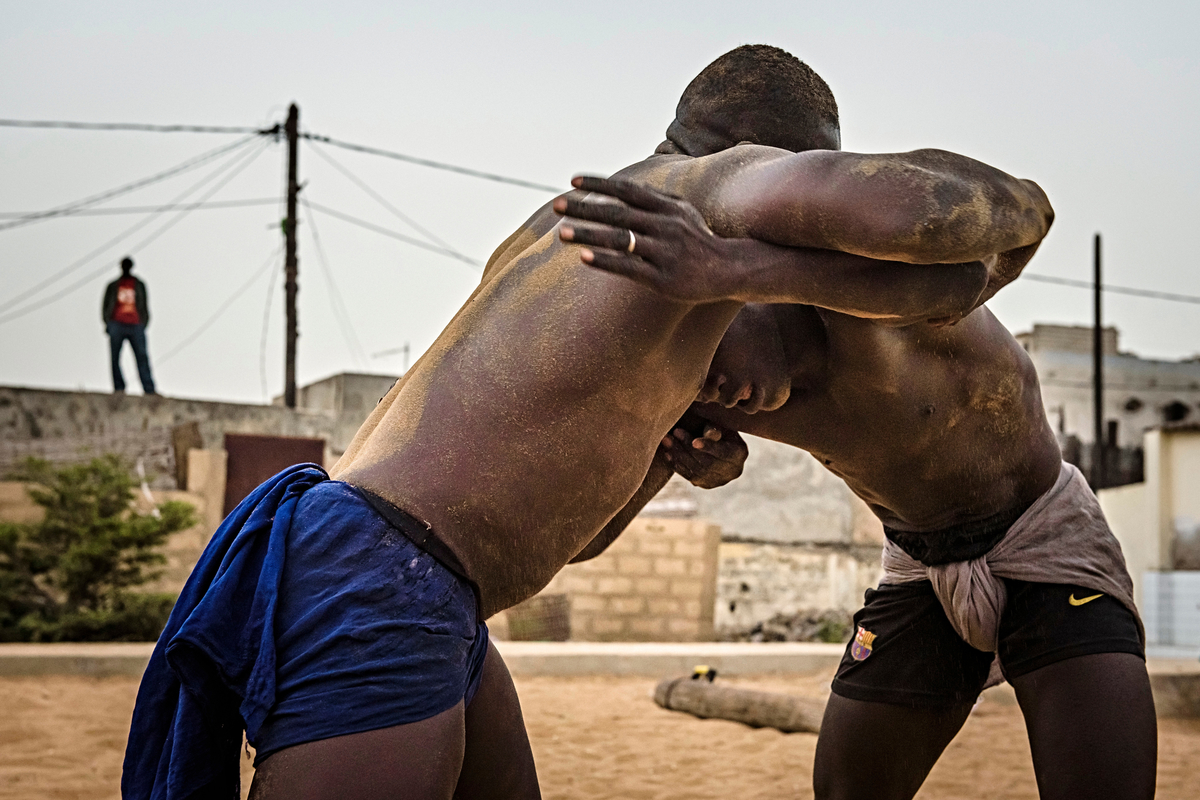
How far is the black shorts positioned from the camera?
8.48 ft

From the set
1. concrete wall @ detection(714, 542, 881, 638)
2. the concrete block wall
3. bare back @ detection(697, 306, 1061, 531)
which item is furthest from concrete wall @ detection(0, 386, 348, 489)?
bare back @ detection(697, 306, 1061, 531)

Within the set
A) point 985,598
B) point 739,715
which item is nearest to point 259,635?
point 985,598

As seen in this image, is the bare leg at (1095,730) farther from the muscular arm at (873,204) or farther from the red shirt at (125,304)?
the red shirt at (125,304)

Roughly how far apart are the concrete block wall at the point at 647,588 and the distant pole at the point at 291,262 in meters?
6.47

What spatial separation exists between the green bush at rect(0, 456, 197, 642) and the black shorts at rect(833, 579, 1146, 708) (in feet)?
24.1

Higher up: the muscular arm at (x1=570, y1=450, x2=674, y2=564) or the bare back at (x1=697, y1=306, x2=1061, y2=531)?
the bare back at (x1=697, y1=306, x2=1061, y2=531)

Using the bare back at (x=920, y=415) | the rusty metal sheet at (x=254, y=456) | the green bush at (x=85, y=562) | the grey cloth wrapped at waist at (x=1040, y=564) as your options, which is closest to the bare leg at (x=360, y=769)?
the bare back at (x=920, y=415)

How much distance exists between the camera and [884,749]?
2.88 metres

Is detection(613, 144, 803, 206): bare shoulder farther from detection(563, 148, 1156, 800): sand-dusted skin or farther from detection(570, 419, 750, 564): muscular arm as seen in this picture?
detection(570, 419, 750, 564): muscular arm

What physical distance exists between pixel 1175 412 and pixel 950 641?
2610cm

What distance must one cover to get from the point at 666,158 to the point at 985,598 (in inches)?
55.4

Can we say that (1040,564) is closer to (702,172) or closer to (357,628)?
(702,172)

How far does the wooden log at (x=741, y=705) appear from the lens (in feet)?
19.8

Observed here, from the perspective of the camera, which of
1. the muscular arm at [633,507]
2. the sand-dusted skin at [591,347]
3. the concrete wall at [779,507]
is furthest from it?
the concrete wall at [779,507]
